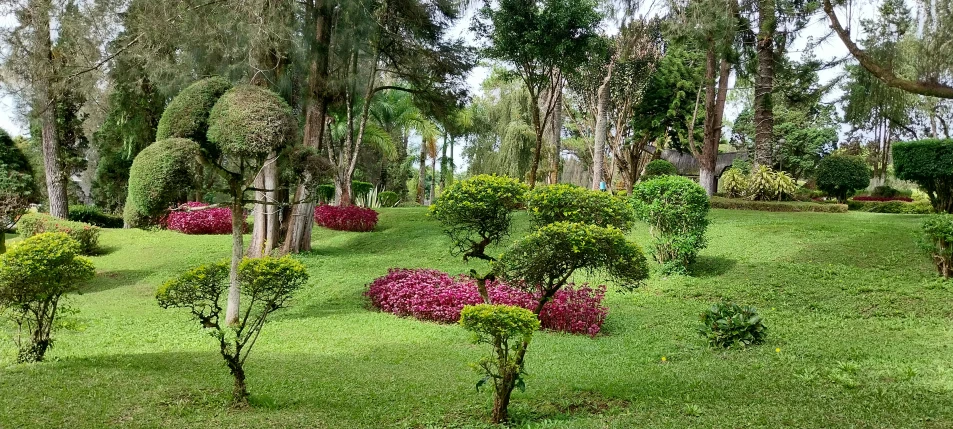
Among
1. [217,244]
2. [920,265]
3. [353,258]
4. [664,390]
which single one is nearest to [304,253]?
[353,258]

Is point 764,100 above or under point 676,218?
above

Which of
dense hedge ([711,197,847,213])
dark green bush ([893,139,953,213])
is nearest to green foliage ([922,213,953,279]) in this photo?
dark green bush ([893,139,953,213])

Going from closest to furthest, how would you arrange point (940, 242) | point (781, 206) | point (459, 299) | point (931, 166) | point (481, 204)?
point (481, 204) → point (940, 242) → point (459, 299) → point (931, 166) → point (781, 206)

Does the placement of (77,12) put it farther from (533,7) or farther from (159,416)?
Answer: (159,416)

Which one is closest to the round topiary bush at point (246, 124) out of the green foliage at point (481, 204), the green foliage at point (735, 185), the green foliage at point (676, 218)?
the green foliage at point (481, 204)

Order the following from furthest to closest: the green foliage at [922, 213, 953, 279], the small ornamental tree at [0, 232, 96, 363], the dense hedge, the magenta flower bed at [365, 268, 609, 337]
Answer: the dense hedge, the green foliage at [922, 213, 953, 279], the magenta flower bed at [365, 268, 609, 337], the small ornamental tree at [0, 232, 96, 363]

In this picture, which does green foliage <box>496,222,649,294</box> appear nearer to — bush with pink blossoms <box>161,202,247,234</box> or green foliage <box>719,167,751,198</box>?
green foliage <box>719,167,751,198</box>

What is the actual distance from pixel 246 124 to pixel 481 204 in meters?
3.07

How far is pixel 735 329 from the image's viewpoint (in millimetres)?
6746

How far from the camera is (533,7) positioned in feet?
55.6

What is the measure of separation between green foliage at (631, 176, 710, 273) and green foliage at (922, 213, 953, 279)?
296 centimetres

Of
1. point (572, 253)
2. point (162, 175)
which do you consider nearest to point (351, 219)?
point (162, 175)

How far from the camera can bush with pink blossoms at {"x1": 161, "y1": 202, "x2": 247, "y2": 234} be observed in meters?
17.7

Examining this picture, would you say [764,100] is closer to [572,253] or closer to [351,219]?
[351,219]
